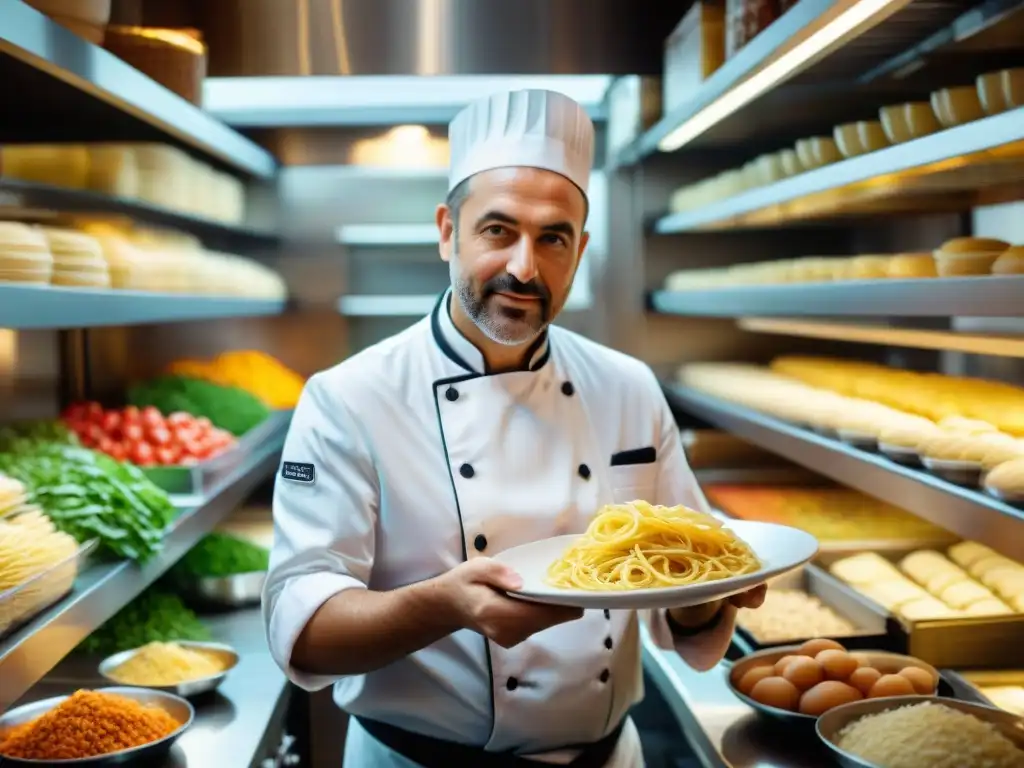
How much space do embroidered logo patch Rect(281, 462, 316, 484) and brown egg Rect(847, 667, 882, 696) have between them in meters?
1.15

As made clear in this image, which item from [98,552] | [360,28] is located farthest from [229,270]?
[98,552]

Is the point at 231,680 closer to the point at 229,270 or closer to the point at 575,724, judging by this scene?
the point at 575,724

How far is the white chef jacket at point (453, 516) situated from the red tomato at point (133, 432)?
65.2 inches

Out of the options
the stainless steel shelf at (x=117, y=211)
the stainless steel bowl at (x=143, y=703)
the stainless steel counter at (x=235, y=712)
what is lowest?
the stainless steel counter at (x=235, y=712)

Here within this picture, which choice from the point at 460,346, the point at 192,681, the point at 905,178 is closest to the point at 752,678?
the point at 460,346

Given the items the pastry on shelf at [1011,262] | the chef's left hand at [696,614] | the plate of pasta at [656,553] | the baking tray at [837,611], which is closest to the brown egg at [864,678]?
the baking tray at [837,611]

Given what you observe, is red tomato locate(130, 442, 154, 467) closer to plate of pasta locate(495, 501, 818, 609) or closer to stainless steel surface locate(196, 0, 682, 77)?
stainless steel surface locate(196, 0, 682, 77)

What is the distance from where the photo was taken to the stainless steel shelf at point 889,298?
6.02 ft

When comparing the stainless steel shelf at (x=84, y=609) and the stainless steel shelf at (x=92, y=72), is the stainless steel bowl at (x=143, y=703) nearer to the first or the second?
the stainless steel shelf at (x=84, y=609)

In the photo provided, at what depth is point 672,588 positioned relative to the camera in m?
1.54

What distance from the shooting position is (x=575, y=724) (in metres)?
2.13

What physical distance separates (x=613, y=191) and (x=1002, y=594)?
2.90 metres

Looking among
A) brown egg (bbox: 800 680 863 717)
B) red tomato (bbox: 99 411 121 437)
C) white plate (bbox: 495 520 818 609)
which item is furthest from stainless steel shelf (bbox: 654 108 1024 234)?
red tomato (bbox: 99 411 121 437)

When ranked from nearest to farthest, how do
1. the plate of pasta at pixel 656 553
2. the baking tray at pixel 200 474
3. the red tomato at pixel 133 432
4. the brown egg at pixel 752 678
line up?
the plate of pasta at pixel 656 553 < the brown egg at pixel 752 678 < the baking tray at pixel 200 474 < the red tomato at pixel 133 432
